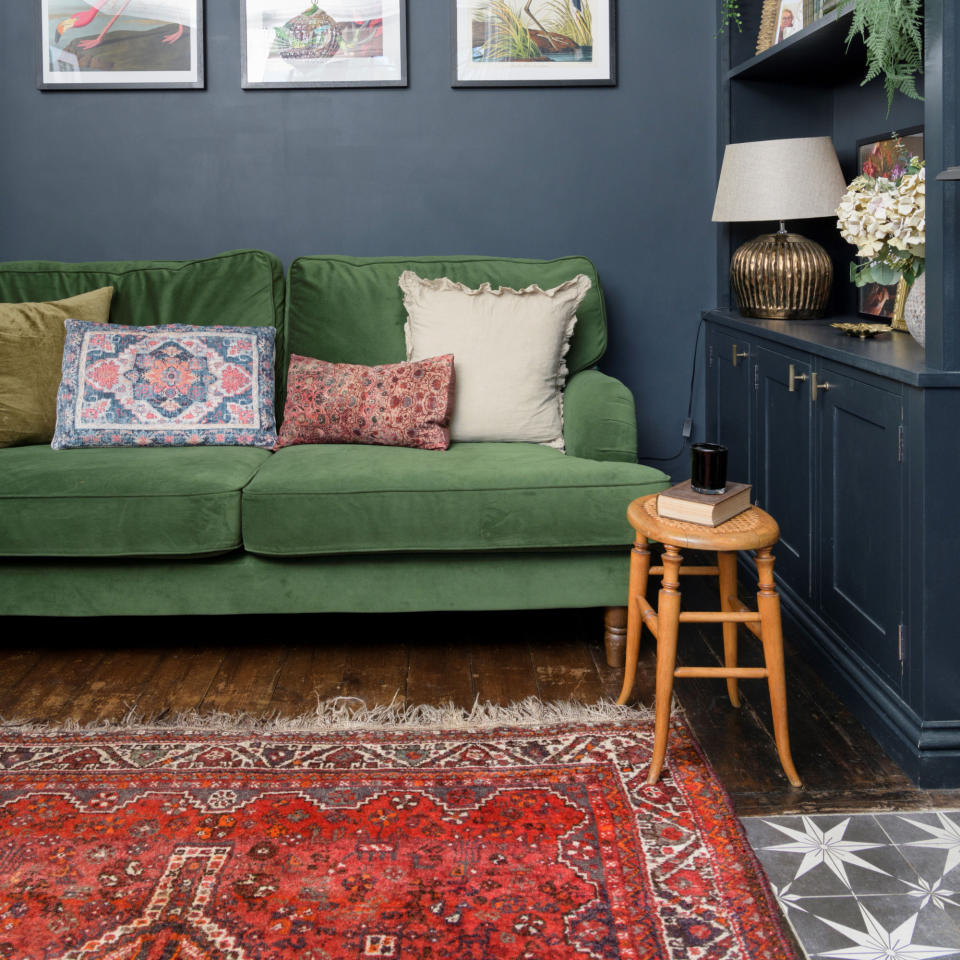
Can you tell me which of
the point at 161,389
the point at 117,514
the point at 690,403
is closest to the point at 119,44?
the point at 161,389

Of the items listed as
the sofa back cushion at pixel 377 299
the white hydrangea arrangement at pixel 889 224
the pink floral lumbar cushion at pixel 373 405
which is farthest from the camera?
the sofa back cushion at pixel 377 299

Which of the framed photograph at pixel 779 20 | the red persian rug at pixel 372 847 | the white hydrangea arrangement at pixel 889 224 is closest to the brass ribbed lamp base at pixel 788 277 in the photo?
the white hydrangea arrangement at pixel 889 224

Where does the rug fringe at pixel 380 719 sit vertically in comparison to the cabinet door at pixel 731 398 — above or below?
below

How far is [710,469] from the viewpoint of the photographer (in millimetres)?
2031

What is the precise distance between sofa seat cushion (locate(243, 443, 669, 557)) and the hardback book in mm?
387

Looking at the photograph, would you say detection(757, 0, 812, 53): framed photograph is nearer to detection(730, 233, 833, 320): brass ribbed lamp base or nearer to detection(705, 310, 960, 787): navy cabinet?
detection(730, 233, 833, 320): brass ribbed lamp base

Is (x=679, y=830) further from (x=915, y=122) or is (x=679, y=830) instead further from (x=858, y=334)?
(x=915, y=122)

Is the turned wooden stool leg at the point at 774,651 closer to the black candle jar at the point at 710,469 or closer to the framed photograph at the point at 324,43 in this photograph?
the black candle jar at the point at 710,469

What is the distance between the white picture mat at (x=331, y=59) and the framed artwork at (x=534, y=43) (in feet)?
0.65

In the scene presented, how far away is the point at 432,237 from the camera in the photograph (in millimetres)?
3561

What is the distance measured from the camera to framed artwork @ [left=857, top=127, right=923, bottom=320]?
8.82 feet

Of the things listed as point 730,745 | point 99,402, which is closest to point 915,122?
point 730,745

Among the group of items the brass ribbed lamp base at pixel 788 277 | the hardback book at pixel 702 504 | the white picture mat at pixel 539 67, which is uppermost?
the white picture mat at pixel 539 67

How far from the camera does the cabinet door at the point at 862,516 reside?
2.06 meters
